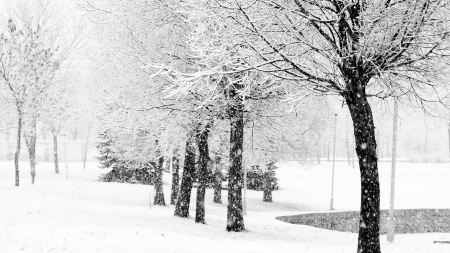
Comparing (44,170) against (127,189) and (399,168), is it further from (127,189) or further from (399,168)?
(399,168)

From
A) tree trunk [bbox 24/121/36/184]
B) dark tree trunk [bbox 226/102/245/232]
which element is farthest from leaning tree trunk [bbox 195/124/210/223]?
tree trunk [bbox 24/121/36/184]

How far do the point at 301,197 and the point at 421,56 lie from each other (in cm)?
3222

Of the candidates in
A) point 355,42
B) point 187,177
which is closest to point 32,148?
point 187,177

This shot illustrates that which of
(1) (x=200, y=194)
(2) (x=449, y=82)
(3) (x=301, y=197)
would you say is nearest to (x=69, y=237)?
(1) (x=200, y=194)

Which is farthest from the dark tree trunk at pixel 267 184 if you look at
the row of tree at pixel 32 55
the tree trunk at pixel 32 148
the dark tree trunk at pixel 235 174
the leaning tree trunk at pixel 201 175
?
the dark tree trunk at pixel 235 174

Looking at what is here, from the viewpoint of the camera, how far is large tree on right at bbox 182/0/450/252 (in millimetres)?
6969

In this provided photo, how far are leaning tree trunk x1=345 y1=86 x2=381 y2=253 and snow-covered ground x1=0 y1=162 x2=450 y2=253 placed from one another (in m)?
2.06

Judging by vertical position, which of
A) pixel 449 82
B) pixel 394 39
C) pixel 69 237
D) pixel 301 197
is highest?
pixel 394 39

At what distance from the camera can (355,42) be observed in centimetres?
728

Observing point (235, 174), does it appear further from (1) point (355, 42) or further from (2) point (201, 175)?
(1) point (355, 42)

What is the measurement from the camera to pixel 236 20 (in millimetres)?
7535

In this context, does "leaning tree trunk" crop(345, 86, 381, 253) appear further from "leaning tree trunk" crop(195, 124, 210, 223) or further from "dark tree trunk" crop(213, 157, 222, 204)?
"dark tree trunk" crop(213, 157, 222, 204)

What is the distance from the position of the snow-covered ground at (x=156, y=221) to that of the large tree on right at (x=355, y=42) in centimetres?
320

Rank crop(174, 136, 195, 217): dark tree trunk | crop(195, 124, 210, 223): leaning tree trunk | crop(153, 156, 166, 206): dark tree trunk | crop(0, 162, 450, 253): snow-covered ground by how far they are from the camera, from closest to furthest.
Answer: crop(0, 162, 450, 253): snow-covered ground, crop(195, 124, 210, 223): leaning tree trunk, crop(174, 136, 195, 217): dark tree trunk, crop(153, 156, 166, 206): dark tree trunk
